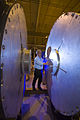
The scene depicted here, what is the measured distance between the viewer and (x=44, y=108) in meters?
1.51

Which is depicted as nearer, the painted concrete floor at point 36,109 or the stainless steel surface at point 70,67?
the stainless steel surface at point 70,67

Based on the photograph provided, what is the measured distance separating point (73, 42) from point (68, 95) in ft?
1.63

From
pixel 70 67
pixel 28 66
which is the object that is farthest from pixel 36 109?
pixel 70 67

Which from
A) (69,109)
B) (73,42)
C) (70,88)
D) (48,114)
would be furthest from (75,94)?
(48,114)

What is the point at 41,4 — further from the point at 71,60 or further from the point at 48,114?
the point at 48,114

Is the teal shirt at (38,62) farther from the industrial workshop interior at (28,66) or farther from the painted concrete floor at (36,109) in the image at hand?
the industrial workshop interior at (28,66)

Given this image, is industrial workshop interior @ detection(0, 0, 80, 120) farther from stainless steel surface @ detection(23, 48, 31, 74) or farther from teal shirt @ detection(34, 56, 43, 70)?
teal shirt @ detection(34, 56, 43, 70)

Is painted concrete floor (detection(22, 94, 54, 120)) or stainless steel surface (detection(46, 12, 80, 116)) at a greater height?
stainless steel surface (detection(46, 12, 80, 116))

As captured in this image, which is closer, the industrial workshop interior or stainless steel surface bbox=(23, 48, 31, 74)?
the industrial workshop interior

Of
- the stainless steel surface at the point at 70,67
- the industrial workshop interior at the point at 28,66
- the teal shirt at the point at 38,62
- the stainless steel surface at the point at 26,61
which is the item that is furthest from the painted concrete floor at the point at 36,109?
the stainless steel surface at the point at 26,61

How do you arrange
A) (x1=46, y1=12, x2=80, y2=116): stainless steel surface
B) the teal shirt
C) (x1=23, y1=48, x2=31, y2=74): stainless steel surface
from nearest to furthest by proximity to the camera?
(x1=46, y1=12, x2=80, y2=116): stainless steel surface < (x1=23, y1=48, x2=31, y2=74): stainless steel surface < the teal shirt

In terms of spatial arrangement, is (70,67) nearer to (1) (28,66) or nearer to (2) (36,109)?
(1) (28,66)

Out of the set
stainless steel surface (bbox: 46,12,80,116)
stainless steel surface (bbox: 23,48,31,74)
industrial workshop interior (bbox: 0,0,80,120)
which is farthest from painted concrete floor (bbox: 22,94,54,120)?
stainless steel surface (bbox: 23,48,31,74)

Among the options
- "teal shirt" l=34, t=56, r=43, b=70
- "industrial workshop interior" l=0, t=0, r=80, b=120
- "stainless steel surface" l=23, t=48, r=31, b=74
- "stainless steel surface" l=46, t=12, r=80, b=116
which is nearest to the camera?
"industrial workshop interior" l=0, t=0, r=80, b=120
